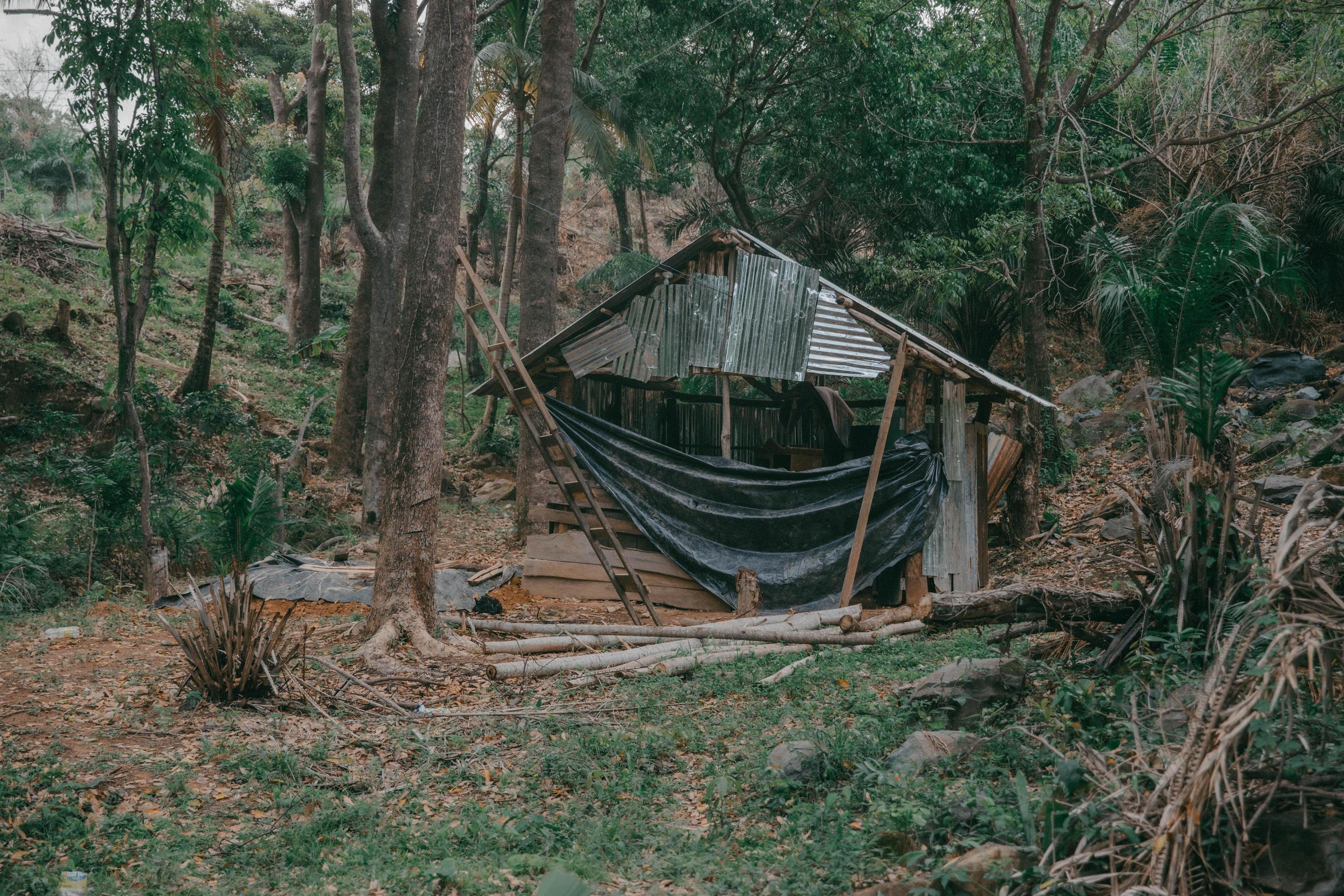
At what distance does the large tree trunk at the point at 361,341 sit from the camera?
15.1m

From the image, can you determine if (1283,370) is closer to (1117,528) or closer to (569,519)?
(1117,528)

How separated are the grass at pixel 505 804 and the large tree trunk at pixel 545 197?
22.4ft

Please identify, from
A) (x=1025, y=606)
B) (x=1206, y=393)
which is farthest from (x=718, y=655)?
(x=1206, y=393)

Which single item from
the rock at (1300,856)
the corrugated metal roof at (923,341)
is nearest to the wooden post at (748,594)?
the corrugated metal roof at (923,341)

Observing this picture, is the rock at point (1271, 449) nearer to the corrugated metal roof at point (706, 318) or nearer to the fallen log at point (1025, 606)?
the corrugated metal roof at point (706, 318)

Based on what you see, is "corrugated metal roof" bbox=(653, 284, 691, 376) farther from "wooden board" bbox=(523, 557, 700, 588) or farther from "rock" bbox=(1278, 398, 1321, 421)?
"rock" bbox=(1278, 398, 1321, 421)

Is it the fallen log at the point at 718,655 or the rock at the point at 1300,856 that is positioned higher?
the rock at the point at 1300,856

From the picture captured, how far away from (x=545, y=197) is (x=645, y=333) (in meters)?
3.05

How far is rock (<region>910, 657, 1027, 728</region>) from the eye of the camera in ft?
17.1

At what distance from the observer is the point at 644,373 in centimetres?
1046

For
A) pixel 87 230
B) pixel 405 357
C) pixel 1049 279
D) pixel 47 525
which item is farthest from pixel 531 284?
pixel 87 230

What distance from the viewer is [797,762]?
4840 mm

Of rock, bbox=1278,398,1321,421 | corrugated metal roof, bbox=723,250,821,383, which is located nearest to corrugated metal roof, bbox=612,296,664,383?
corrugated metal roof, bbox=723,250,821,383

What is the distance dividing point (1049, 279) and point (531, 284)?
26.0 feet
